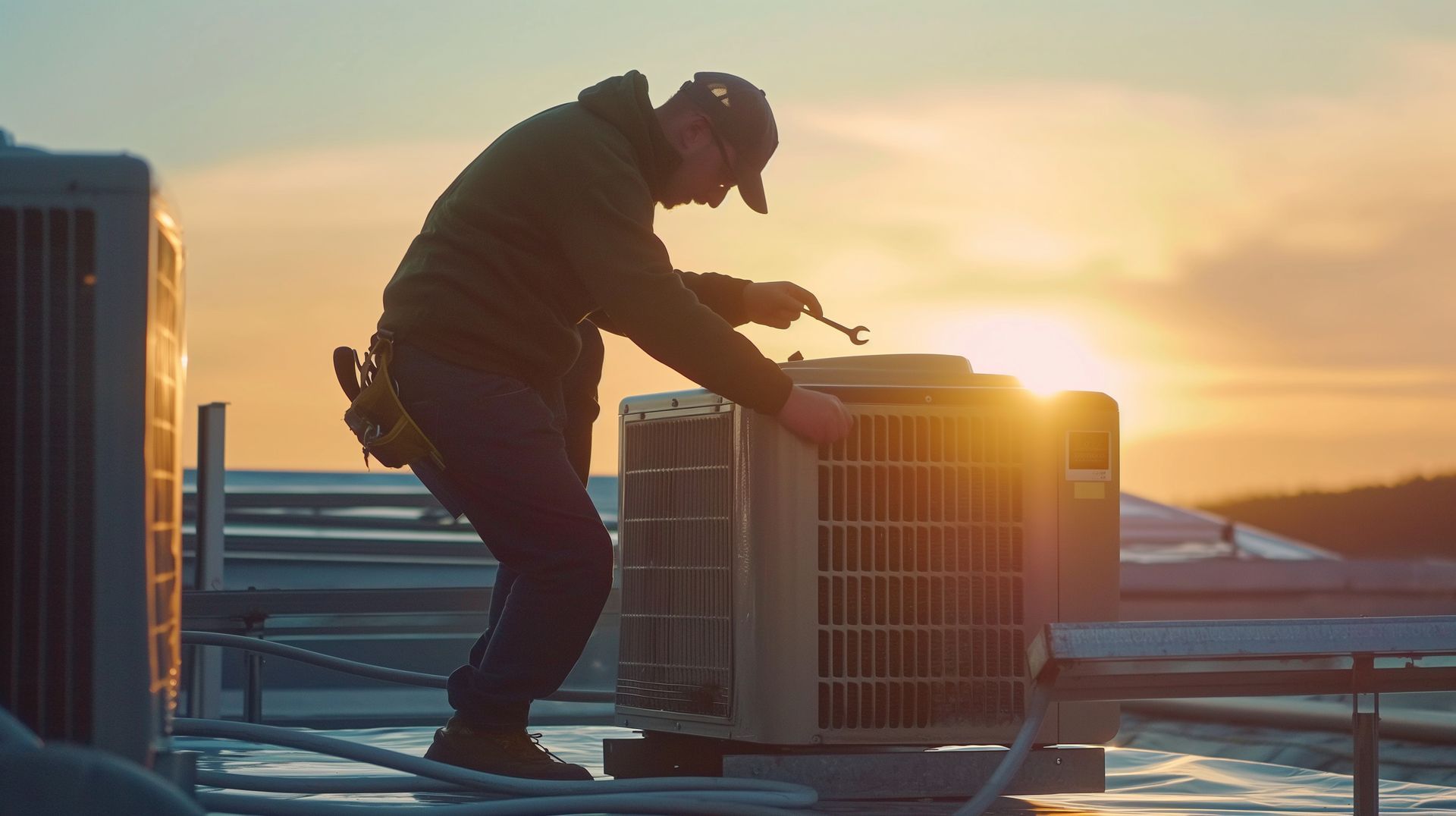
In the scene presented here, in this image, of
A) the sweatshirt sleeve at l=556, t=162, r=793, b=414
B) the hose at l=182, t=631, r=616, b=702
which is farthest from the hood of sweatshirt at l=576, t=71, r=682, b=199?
the hose at l=182, t=631, r=616, b=702

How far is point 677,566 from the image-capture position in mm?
3338

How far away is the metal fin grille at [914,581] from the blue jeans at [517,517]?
0.45 metres

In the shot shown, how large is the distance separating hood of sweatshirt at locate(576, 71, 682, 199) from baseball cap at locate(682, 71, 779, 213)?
3.8 inches

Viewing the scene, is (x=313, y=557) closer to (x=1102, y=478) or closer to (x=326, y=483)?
(x=326, y=483)

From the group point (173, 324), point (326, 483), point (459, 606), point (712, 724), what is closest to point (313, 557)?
point (326, 483)

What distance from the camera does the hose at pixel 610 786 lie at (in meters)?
2.56

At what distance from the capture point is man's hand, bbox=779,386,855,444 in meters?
2.99

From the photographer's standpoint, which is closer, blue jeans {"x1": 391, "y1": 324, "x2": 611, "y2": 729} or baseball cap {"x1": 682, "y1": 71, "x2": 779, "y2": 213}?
blue jeans {"x1": 391, "y1": 324, "x2": 611, "y2": 729}

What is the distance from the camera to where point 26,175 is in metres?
1.90

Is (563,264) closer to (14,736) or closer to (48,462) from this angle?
(48,462)

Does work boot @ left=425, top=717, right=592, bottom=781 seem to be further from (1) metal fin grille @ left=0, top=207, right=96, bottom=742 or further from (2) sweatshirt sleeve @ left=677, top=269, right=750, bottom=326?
(1) metal fin grille @ left=0, top=207, right=96, bottom=742

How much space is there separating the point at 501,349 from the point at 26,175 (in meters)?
1.23

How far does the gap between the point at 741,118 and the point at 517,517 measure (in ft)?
2.91

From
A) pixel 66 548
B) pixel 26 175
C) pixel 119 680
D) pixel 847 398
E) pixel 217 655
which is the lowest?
pixel 217 655
